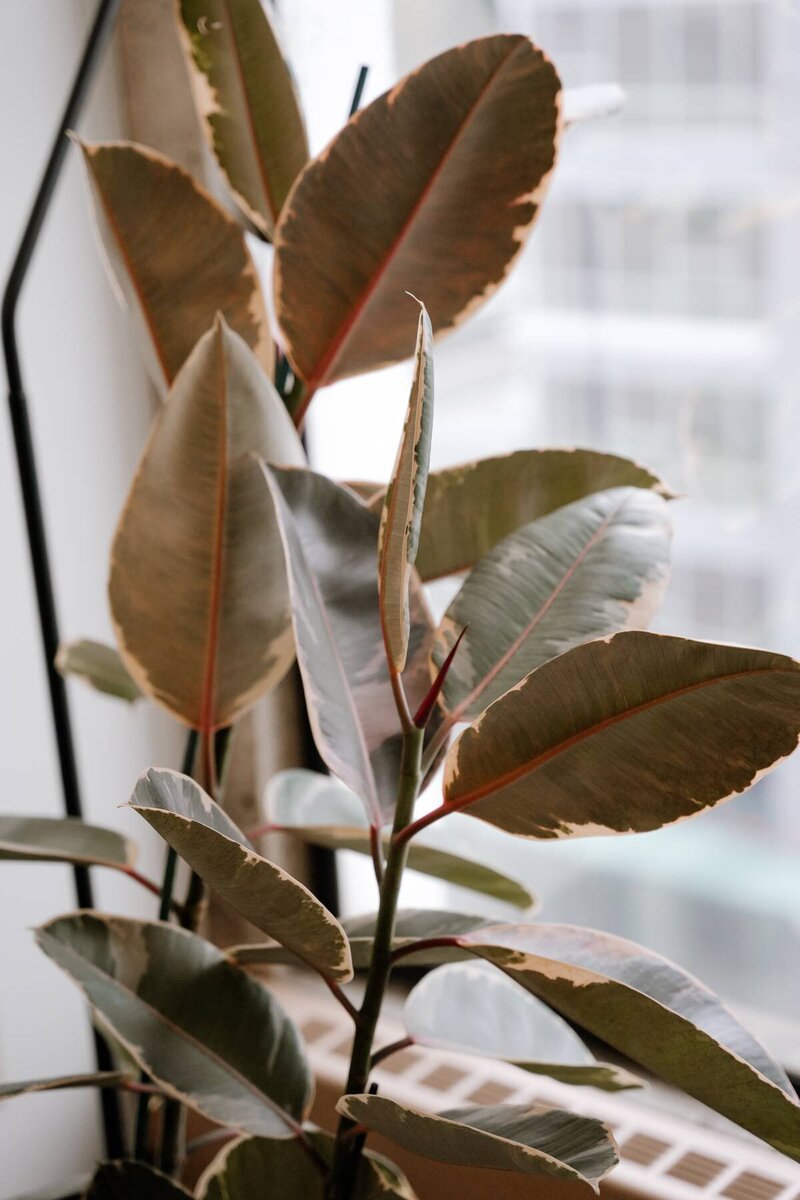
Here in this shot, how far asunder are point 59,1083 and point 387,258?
0.51 metres

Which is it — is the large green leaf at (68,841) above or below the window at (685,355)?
below

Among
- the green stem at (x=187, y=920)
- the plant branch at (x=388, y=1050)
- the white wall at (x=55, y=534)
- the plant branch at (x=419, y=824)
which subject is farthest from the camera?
the white wall at (x=55, y=534)

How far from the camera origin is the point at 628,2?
3.20 feet

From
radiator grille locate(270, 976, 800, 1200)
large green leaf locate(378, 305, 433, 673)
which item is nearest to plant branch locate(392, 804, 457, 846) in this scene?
large green leaf locate(378, 305, 433, 673)

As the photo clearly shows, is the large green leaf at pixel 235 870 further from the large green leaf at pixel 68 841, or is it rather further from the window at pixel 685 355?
the window at pixel 685 355

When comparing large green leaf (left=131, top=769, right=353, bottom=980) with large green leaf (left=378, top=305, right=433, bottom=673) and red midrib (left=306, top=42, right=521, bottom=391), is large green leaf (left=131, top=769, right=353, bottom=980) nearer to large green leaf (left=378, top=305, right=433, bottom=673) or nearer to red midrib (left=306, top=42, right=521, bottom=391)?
large green leaf (left=378, top=305, right=433, bottom=673)

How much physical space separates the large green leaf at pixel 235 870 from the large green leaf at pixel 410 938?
111mm

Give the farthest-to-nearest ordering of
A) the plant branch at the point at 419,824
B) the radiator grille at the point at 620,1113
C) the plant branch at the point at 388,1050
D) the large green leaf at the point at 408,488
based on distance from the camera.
Result: the radiator grille at the point at 620,1113
the plant branch at the point at 388,1050
the plant branch at the point at 419,824
the large green leaf at the point at 408,488

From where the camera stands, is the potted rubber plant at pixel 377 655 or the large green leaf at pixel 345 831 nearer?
the potted rubber plant at pixel 377 655

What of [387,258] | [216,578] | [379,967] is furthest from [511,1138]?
[387,258]

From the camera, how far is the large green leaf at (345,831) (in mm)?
809

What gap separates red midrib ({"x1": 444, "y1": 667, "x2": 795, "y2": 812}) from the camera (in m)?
0.51

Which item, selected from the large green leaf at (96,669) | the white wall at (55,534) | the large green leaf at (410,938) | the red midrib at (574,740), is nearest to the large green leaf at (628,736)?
the red midrib at (574,740)

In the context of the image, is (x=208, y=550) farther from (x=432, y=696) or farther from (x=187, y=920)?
(x=187, y=920)
